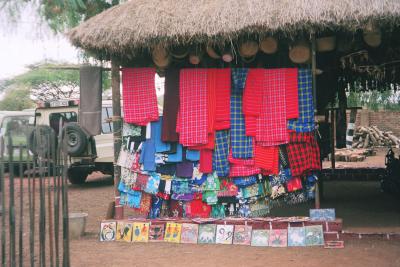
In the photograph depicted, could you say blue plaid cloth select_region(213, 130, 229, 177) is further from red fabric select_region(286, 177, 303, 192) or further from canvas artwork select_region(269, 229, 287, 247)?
canvas artwork select_region(269, 229, 287, 247)

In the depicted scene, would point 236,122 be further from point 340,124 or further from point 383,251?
point 340,124

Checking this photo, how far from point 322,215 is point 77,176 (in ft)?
26.6

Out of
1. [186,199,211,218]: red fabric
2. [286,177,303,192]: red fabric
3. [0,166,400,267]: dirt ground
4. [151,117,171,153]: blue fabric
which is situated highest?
[151,117,171,153]: blue fabric

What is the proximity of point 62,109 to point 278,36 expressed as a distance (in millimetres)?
7709

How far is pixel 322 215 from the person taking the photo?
6.22m

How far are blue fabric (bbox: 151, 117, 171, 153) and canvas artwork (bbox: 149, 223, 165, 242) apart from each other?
991 millimetres

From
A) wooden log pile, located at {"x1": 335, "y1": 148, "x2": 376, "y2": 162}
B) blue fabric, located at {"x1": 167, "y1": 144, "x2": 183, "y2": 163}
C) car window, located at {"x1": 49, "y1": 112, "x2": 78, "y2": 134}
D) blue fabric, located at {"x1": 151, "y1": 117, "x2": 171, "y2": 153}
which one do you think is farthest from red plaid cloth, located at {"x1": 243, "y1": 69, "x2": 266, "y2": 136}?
wooden log pile, located at {"x1": 335, "y1": 148, "x2": 376, "y2": 162}

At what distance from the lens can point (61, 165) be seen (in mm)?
4180

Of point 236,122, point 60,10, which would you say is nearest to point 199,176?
point 236,122

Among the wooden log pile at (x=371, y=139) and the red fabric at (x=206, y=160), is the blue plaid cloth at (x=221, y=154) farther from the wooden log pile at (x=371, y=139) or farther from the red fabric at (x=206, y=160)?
the wooden log pile at (x=371, y=139)

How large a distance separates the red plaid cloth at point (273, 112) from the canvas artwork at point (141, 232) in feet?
6.14

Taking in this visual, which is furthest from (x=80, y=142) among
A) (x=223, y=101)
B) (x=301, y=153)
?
(x=301, y=153)

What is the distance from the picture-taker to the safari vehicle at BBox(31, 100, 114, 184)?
36.6 ft

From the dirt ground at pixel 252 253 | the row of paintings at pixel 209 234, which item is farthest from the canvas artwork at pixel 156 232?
the dirt ground at pixel 252 253
